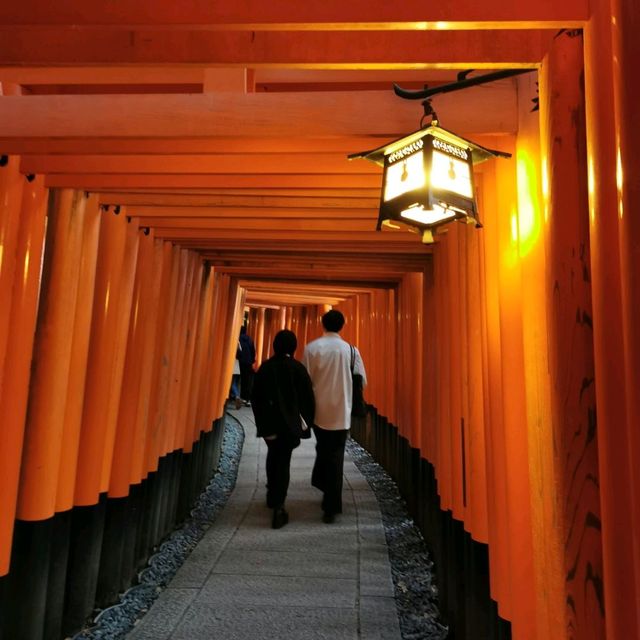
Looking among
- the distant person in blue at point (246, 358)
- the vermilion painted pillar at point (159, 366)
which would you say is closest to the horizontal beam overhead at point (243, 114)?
the vermilion painted pillar at point (159, 366)

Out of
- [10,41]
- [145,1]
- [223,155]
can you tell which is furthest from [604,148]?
[223,155]

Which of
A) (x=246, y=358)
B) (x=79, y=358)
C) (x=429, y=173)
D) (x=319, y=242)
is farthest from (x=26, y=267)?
(x=246, y=358)

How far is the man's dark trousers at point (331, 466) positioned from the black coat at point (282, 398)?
12.0 inches

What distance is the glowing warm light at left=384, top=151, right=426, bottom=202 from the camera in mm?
2396

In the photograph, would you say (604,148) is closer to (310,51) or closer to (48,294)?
(310,51)

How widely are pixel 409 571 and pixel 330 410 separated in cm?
178

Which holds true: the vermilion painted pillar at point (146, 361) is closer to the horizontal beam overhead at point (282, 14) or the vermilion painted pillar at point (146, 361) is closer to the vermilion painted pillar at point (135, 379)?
the vermilion painted pillar at point (135, 379)

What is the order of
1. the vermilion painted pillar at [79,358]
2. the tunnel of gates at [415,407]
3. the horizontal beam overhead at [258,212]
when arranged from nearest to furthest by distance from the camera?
1. the tunnel of gates at [415,407]
2. the vermilion painted pillar at [79,358]
3. the horizontal beam overhead at [258,212]

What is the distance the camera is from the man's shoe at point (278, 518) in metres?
5.45

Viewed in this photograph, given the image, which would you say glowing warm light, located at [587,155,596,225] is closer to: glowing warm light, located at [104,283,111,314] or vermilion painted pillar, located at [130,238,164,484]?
glowing warm light, located at [104,283,111,314]

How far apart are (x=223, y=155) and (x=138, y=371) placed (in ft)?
6.90

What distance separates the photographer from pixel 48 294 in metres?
3.27

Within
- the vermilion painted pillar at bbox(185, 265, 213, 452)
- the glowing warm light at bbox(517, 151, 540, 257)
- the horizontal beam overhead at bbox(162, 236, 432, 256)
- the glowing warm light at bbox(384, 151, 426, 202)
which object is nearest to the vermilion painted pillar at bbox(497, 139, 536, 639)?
the glowing warm light at bbox(517, 151, 540, 257)

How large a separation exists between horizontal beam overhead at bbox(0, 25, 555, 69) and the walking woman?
378 centimetres
